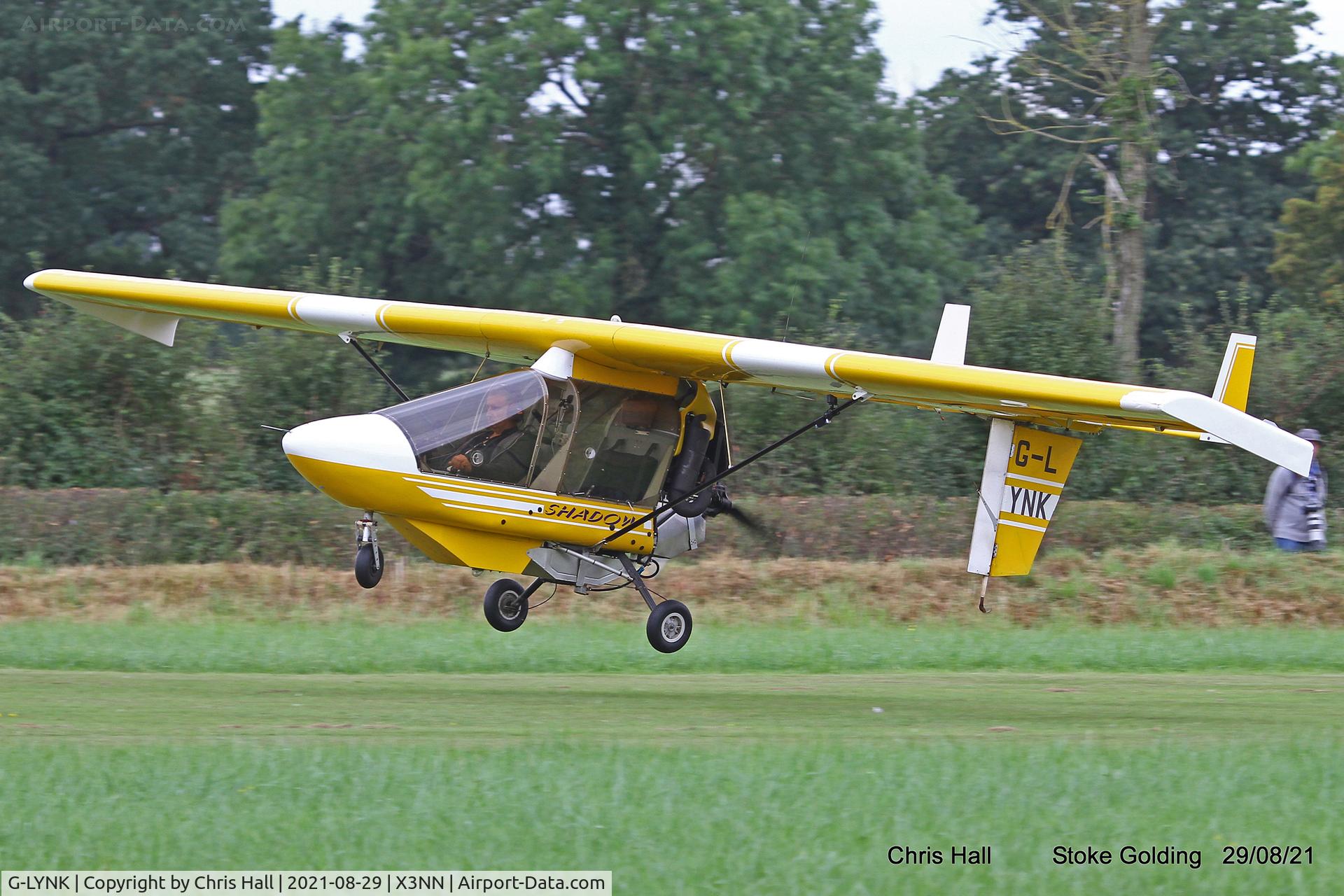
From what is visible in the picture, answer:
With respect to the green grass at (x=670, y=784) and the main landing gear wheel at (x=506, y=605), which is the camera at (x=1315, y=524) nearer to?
the green grass at (x=670, y=784)

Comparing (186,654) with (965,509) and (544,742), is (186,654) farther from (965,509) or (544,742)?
(965,509)

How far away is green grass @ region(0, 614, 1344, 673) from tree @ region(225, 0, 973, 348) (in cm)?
1500

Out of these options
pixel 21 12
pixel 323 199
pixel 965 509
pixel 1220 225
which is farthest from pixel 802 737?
pixel 21 12

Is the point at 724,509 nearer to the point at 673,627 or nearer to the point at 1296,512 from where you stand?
the point at 673,627

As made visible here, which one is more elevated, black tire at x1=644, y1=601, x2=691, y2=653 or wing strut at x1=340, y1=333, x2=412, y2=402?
wing strut at x1=340, y1=333, x2=412, y2=402

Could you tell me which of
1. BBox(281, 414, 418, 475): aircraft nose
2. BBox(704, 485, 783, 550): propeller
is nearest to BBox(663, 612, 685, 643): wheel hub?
BBox(704, 485, 783, 550): propeller

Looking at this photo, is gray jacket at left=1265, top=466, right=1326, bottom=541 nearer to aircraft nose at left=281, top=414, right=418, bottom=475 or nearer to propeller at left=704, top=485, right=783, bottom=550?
propeller at left=704, top=485, right=783, bottom=550

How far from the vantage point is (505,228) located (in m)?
34.5

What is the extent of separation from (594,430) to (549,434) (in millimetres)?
518


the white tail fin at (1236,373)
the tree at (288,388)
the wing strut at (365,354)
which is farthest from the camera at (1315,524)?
the tree at (288,388)

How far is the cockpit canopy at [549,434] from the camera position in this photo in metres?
12.2

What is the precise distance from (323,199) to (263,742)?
93.5 feet

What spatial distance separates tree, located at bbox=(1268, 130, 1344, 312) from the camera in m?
36.1

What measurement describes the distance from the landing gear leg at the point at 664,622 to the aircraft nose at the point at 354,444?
270 centimetres
